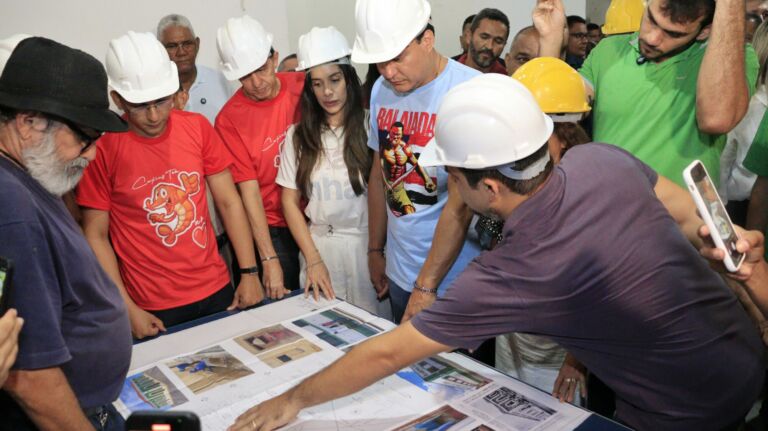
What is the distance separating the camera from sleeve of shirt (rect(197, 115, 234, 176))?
6.48 feet

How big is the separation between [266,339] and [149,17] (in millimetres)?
2636

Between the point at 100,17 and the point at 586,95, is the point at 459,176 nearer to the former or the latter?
the point at 586,95

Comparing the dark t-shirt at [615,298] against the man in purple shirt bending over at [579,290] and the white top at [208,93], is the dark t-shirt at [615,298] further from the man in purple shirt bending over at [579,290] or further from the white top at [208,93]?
the white top at [208,93]

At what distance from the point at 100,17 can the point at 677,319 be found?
3.42 metres

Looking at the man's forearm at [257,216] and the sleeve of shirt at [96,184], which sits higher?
the sleeve of shirt at [96,184]

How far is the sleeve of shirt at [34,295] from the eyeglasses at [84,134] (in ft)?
0.81

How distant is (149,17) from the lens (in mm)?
3350

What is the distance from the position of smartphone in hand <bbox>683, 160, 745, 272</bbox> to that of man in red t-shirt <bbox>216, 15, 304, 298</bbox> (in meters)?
1.63

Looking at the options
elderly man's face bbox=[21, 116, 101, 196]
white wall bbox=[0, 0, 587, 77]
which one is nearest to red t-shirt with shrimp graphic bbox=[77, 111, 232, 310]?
elderly man's face bbox=[21, 116, 101, 196]

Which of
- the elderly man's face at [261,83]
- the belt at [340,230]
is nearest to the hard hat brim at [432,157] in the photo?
the belt at [340,230]

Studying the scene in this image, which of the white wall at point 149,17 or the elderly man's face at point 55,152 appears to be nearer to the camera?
the elderly man's face at point 55,152

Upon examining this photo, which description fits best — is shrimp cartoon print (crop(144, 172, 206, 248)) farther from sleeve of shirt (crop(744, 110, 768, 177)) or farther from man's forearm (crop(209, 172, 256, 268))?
sleeve of shirt (crop(744, 110, 768, 177))

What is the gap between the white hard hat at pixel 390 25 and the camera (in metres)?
1.69

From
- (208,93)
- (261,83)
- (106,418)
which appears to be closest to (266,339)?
(106,418)
